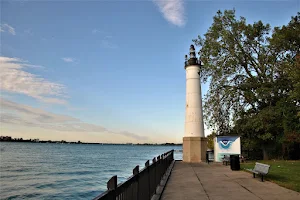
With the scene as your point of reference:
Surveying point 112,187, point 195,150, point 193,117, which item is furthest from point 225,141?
point 112,187

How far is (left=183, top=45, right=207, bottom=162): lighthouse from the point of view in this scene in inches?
997

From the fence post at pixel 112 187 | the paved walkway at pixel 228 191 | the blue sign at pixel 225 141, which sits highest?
the blue sign at pixel 225 141

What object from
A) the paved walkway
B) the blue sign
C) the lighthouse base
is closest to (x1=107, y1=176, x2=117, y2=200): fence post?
the paved walkway

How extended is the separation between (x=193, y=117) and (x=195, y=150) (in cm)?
305

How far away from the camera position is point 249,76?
25.9 metres

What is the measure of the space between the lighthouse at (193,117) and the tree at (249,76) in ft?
2.68

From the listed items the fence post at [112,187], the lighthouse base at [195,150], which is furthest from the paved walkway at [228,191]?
the lighthouse base at [195,150]

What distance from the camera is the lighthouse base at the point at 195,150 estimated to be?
82.8 feet

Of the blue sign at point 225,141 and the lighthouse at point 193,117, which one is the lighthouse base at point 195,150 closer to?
the lighthouse at point 193,117

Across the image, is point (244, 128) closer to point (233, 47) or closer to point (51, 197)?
point (233, 47)

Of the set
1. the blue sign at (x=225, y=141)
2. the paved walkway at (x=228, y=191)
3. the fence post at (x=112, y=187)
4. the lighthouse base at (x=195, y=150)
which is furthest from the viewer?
the lighthouse base at (x=195, y=150)

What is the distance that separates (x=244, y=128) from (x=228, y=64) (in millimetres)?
5774

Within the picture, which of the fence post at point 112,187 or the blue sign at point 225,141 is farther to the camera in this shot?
the blue sign at point 225,141

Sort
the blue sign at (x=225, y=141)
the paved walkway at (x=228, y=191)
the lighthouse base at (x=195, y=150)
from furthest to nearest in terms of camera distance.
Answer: the lighthouse base at (x=195, y=150), the blue sign at (x=225, y=141), the paved walkway at (x=228, y=191)
